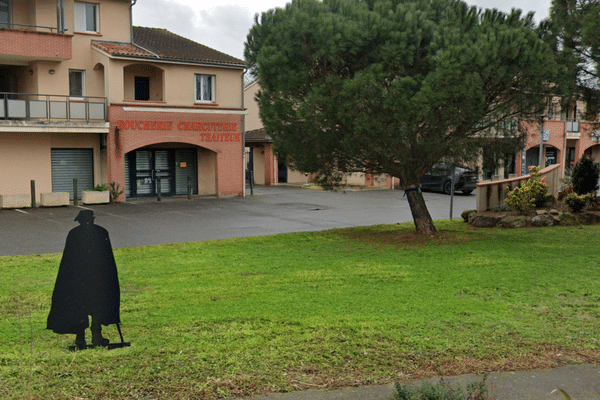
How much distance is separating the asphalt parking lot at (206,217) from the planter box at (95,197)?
418 mm

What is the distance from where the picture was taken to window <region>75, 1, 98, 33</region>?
79.0 ft

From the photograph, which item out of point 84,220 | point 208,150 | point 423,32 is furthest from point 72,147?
point 84,220

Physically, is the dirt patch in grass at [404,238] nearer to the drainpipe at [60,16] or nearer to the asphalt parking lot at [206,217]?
the asphalt parking lot at [206,217]

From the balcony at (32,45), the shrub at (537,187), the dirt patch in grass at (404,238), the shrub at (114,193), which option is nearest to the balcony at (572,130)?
the shrub at (537,187)

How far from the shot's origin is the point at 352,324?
6.34 m

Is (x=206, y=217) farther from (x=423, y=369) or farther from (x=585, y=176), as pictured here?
(x=423, y=369)

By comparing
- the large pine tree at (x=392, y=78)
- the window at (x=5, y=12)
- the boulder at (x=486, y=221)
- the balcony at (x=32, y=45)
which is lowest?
the boulder at (x=486, y=221)

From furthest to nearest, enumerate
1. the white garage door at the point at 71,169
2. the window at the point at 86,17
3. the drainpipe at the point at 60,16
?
1. the window at the point at 86,17
2. the white garage door at the point at 71,169
3. the drainpipe at the point at 60,16

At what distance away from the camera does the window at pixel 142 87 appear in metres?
25.7

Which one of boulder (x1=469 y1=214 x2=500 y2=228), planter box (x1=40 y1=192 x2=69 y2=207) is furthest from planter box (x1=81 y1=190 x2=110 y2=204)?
boulder (x1=469 y1=214 x2=500 y2=228)

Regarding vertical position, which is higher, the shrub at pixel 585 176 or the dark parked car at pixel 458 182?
the shrub at pixel 585 176

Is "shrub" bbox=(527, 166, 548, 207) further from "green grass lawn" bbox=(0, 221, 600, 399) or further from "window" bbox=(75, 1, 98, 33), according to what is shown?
"window" bbox=(75, 1, 98, 33)

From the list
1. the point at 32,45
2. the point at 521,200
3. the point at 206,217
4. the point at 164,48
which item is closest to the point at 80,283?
the point at 521,200

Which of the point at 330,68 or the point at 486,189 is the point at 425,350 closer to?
the point at 330,68
